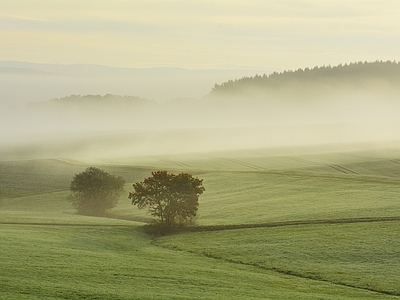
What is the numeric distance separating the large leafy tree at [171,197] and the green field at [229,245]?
1.58m

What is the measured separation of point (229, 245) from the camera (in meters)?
46.2

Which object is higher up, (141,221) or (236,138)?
(236,138)

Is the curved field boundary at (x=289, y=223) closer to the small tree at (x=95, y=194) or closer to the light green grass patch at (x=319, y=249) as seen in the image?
the light green grass patch at (x=319, y=249)

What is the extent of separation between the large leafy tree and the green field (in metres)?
1.58

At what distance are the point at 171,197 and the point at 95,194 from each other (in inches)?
551

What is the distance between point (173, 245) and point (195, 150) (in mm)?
85644

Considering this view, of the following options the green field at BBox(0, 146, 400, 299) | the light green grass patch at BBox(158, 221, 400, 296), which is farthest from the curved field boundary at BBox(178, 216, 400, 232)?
the light green grass patch at BBox(158, 221, 400, 296)

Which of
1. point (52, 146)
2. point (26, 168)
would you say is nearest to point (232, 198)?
point (26, 168)

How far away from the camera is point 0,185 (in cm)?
8600

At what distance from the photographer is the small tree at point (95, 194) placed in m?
69.3

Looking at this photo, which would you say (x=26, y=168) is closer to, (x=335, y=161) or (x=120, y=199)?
(x=120, y=199)

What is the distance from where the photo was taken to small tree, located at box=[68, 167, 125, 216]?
69312 millimetres

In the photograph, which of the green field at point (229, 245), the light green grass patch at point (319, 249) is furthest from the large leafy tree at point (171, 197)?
the light green grass patch at point (319, 249)

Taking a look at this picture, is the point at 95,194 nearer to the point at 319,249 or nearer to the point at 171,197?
the point at 171,197
